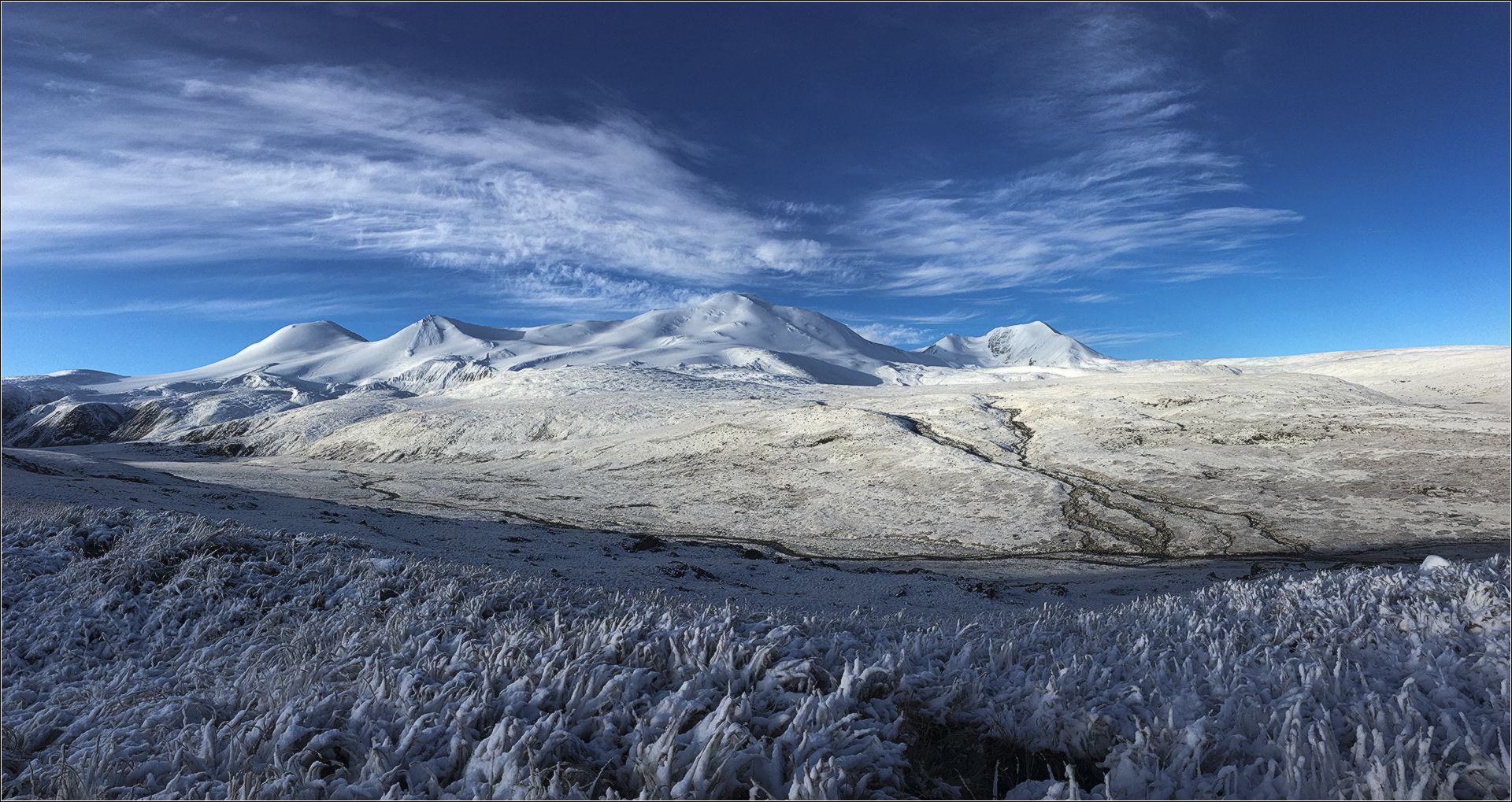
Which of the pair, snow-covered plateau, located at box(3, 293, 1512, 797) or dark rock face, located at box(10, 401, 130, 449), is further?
dark rock face, located at box(10, 401, 130, 449)

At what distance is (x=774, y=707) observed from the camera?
3965 mm

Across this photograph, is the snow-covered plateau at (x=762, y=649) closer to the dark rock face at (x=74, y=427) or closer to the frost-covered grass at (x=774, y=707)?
the frost-covered grass at (x=774, y=707)

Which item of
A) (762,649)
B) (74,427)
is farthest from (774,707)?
(74,427)

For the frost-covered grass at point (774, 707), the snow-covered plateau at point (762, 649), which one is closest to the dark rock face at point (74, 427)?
the snow-covered plateau at point (762, 649)

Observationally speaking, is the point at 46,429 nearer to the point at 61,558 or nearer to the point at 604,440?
the point at 604,440

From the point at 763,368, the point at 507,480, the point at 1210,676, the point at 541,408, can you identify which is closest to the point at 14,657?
the point at 1210,676

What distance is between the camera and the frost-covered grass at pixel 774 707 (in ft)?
10.8

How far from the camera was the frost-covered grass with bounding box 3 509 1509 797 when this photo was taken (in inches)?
129

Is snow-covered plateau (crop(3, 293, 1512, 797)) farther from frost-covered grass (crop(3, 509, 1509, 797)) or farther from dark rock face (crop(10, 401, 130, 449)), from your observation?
A: dark rock face (crop(10, 401, 130, 449))

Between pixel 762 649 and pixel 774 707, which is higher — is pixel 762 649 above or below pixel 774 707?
above

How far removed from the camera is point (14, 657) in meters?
6.33

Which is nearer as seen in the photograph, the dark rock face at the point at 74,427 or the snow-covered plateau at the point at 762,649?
the snow-covered plateau at the point at 762,649

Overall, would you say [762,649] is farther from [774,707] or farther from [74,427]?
[74,427]

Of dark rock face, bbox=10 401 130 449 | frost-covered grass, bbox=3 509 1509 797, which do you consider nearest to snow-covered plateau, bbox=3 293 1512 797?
frost-covered grass, bbox=3 509 1509 797
